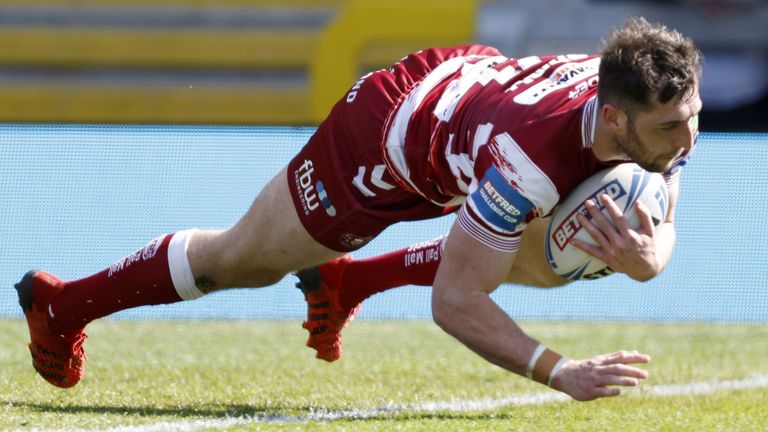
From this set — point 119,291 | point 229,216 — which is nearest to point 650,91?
point 119,291

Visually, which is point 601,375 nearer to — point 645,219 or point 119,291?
point 645,219

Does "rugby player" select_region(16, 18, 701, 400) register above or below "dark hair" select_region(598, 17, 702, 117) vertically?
below

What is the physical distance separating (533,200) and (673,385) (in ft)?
5.16

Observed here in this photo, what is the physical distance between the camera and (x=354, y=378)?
4.61 meters

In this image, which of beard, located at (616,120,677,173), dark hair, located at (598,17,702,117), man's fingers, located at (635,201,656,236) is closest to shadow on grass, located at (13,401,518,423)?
man's fingers, located at (635,201,656,236)

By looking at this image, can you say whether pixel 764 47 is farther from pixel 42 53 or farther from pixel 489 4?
pixel 42 53

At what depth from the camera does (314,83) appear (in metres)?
11.1

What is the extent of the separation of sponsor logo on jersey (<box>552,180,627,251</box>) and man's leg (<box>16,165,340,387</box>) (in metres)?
0.80

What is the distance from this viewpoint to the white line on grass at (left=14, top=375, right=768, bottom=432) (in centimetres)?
331

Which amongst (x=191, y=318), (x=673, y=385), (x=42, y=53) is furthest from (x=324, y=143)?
(x=42, y=53)

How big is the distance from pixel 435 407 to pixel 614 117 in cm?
118

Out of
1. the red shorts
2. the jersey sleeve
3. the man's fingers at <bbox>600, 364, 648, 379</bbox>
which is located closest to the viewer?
the man's fingers at <bbox>600, 364, 648, 379</bbox>

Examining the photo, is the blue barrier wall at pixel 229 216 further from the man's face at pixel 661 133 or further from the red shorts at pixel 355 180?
the man's face at pixel 661 133

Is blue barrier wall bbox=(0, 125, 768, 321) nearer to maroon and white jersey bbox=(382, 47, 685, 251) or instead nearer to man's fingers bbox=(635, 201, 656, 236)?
maroon and white jersey bbox=(382, 47, 685, 251)
